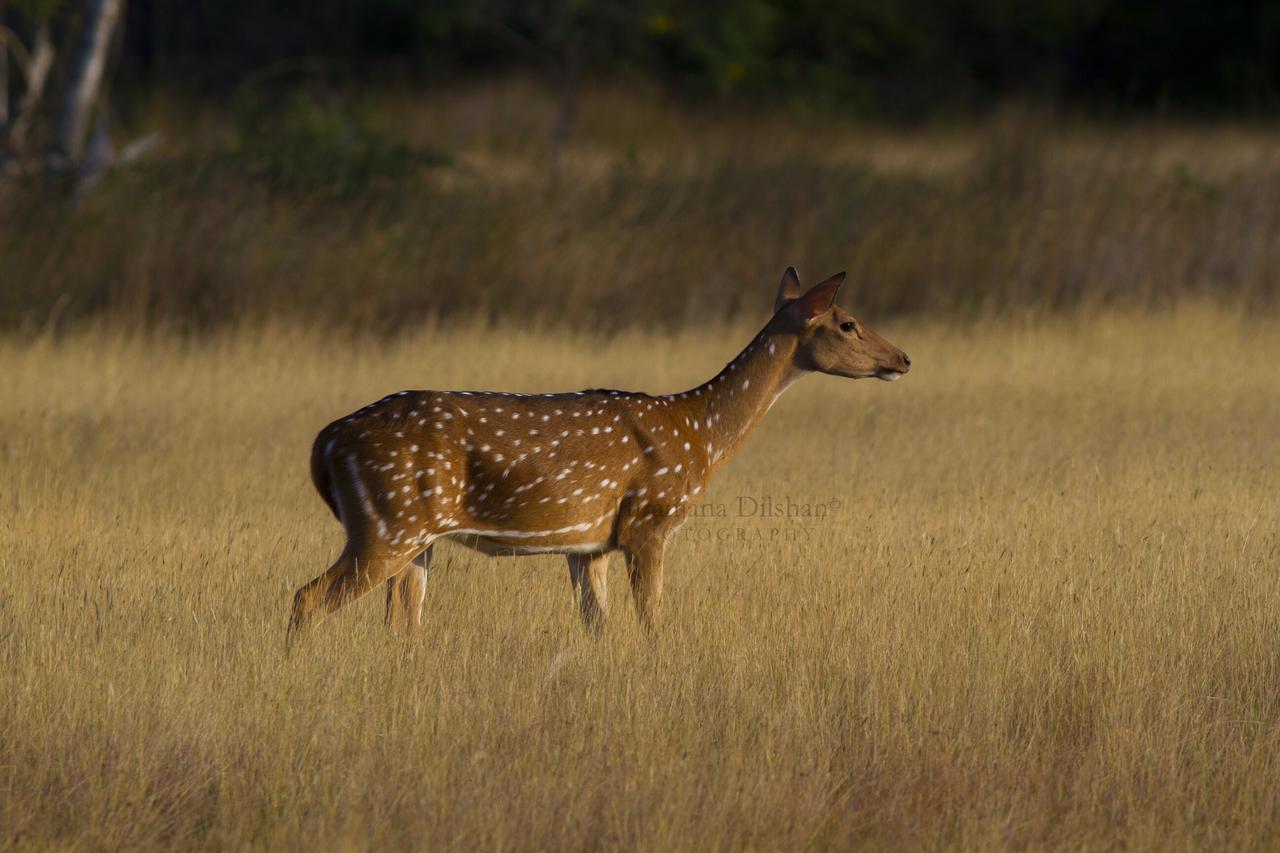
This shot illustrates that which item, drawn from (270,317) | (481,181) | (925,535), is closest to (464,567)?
(925,535)

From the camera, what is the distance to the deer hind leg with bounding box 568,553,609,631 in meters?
7.38

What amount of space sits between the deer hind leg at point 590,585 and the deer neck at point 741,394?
65cm

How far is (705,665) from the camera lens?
22.4 feet

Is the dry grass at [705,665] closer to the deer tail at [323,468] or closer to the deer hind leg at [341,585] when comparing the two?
the deer hind leg at [341,585]

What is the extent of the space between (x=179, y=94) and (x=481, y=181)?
9.44 metres

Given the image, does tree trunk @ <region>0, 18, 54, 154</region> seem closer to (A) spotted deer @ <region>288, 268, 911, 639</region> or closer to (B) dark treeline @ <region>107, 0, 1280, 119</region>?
(B) dark treeline @ <region>107, 0, 1280, 119</region>

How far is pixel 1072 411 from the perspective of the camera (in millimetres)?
12531

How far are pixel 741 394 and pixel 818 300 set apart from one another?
513 mm

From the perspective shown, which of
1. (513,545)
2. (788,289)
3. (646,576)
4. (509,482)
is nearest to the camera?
(509,482)

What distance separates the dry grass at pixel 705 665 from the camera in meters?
5.52

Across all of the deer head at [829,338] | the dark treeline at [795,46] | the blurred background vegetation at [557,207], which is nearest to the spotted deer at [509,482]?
the deer head at [829,338]

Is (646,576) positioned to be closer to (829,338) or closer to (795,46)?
(829,338)

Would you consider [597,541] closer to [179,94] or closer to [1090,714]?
[1090,714]

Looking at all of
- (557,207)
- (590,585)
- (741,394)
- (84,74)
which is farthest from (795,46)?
(590,585)
